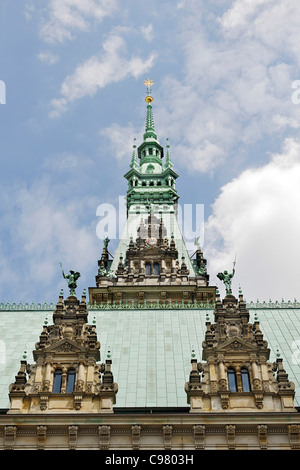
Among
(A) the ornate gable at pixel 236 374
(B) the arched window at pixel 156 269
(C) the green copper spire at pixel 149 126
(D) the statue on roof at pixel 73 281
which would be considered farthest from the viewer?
(C) the green copper spire at pixel 149 126

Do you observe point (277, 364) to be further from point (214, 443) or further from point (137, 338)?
point (137, 338)

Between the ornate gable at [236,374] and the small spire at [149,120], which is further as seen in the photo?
the small spire at [149,120]

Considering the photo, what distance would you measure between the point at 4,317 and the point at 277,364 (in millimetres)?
18416

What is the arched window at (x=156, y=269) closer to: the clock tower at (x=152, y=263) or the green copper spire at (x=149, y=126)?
the clock tower at (x=152, y=263)

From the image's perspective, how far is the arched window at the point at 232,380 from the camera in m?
26.9

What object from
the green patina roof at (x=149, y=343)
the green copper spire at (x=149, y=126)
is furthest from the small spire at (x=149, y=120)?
the green patina roof at (x=149, y=343)

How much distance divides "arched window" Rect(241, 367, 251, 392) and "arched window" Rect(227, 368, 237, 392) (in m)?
0.38

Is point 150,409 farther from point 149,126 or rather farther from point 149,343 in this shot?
point 149,126

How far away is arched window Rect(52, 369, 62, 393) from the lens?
27.0 m

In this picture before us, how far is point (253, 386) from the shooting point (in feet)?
87.0

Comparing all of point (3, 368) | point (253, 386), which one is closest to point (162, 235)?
point (3, 368)

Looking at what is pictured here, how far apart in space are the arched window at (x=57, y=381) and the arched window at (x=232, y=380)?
7.30 m

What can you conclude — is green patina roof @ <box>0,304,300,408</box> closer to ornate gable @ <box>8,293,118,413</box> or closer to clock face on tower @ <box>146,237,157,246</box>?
ornate gable @ <box>8,293,118,413</box>

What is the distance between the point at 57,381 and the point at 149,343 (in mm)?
7800
